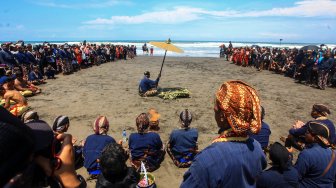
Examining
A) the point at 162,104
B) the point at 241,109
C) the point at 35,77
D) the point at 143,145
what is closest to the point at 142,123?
the point at 143,145

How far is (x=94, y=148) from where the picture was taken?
4.75 metres

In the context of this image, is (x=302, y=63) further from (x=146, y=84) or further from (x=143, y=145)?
(x=143, y=145)

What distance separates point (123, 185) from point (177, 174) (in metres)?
2.23

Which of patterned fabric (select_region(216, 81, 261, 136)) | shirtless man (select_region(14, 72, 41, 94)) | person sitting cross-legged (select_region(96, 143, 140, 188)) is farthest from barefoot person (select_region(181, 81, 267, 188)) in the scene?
shirtless man (select_region(14, 72, 41, 94))

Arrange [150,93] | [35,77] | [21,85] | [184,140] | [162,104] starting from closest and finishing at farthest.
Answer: [184,140] < [162,104] < [21,85] < [150,93] < [35,77]

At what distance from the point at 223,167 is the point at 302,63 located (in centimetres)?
1614

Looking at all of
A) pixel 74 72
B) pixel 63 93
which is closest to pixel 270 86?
pixel 63 93

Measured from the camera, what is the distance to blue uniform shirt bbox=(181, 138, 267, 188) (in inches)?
68.6

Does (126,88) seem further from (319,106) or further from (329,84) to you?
(329,84)

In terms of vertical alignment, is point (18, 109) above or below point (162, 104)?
above

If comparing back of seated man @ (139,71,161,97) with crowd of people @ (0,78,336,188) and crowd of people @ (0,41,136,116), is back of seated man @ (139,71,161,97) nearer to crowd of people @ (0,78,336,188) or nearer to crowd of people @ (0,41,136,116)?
crowd of people @ (0,41,136,116)

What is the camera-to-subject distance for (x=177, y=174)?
17.4ft

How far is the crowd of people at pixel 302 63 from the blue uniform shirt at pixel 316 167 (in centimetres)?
1169


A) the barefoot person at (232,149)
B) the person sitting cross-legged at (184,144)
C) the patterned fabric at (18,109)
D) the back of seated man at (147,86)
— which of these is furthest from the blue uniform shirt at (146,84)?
the barefoot person at (232,149)
